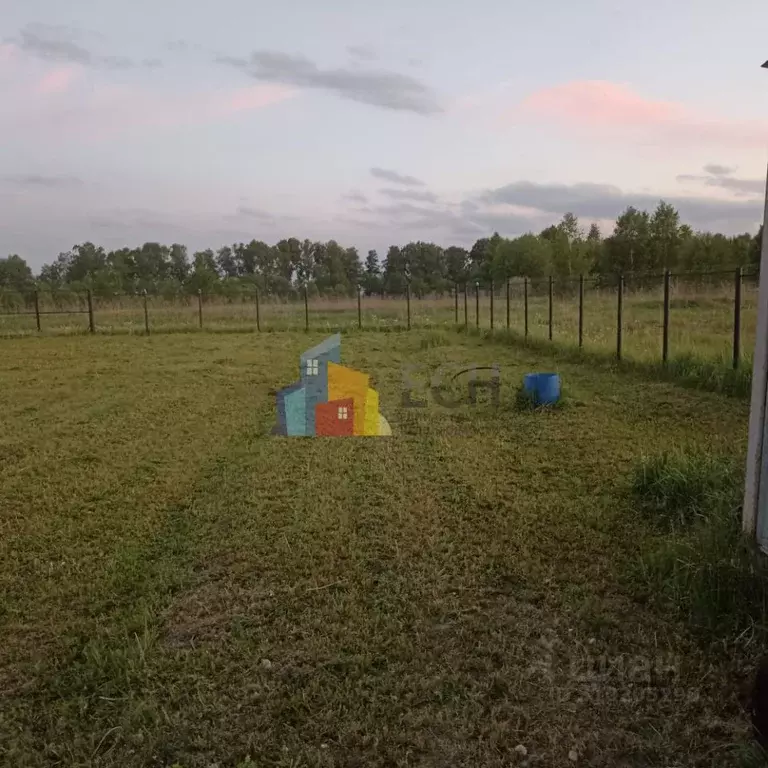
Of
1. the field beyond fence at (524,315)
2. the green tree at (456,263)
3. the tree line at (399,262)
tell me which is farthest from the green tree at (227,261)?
the field beyond fence at (524,315)

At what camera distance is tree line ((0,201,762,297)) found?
3519cm

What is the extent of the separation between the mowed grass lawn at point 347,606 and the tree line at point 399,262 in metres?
21.7

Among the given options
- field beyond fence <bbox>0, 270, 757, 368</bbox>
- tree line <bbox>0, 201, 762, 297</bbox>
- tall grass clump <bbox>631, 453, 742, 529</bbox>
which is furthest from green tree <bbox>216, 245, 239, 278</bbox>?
tall grass clump <bbox>631, 453, 742, 529</bbox>

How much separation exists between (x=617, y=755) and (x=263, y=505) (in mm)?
2469

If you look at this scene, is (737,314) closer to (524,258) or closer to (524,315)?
(524,315)

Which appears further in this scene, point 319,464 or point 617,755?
point 319,464

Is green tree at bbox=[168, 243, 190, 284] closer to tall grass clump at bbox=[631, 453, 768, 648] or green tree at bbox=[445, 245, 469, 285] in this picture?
green tree at bbox=[445, 245, 469, 285]

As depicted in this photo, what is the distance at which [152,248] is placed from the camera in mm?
56250

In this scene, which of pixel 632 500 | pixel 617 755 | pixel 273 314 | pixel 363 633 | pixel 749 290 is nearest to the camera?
pixel 617 755

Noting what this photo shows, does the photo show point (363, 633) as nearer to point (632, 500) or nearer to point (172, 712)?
point (172, 712)

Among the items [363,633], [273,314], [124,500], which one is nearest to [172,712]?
[363,633]

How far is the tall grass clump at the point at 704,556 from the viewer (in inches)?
92.3

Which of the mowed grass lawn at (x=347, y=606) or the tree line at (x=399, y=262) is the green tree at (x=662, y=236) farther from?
the mowed grass lawn at (x=347, y=606)

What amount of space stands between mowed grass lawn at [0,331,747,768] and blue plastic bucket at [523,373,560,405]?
0.73 m
